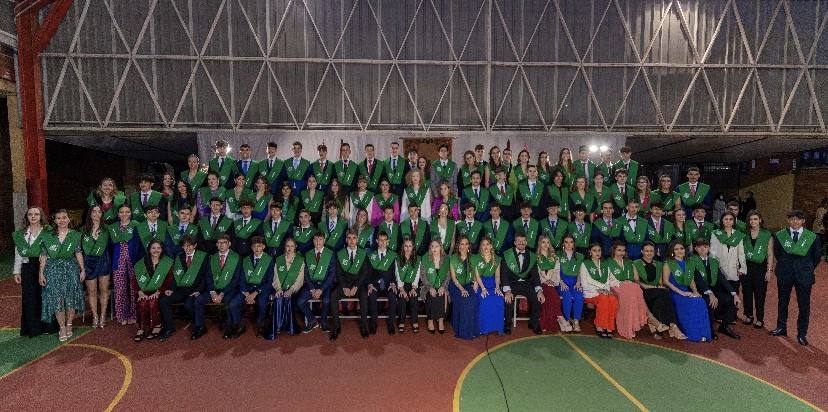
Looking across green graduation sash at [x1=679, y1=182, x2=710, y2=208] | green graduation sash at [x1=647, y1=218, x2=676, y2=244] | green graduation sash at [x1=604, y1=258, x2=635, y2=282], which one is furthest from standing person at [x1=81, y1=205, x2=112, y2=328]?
green graduation sash at [x1=679, y1=182, x2=710, y2=208]

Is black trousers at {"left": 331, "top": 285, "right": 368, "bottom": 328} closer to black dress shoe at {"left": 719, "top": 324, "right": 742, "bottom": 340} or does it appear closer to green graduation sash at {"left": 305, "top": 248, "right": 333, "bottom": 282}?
green graduation sash at {"left": 305, "top": 248, "right": 333, "bottom": 282}

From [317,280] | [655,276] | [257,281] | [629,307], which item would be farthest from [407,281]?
[655,276]

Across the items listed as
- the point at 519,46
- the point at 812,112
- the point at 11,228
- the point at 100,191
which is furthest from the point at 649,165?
the point at 11,228

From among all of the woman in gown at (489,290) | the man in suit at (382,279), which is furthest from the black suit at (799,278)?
the man in suit at (382,279)

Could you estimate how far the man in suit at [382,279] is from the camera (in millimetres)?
5754

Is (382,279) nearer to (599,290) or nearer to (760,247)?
(599,290)

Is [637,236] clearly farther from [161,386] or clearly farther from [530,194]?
[161,386]

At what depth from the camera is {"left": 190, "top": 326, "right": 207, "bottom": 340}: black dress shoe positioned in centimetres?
543

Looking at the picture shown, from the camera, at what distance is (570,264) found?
600 centimetres

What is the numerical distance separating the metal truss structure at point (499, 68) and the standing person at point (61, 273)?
5.81 meters

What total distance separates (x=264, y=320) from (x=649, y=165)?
19.5 m

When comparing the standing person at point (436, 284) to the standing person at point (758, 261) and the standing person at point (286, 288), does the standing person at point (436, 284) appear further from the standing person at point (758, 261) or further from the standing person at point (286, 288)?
the standing person at point (758, 261)

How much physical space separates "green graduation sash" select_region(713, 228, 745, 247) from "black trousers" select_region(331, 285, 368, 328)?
533 cm

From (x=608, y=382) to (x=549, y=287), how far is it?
1713 mm
